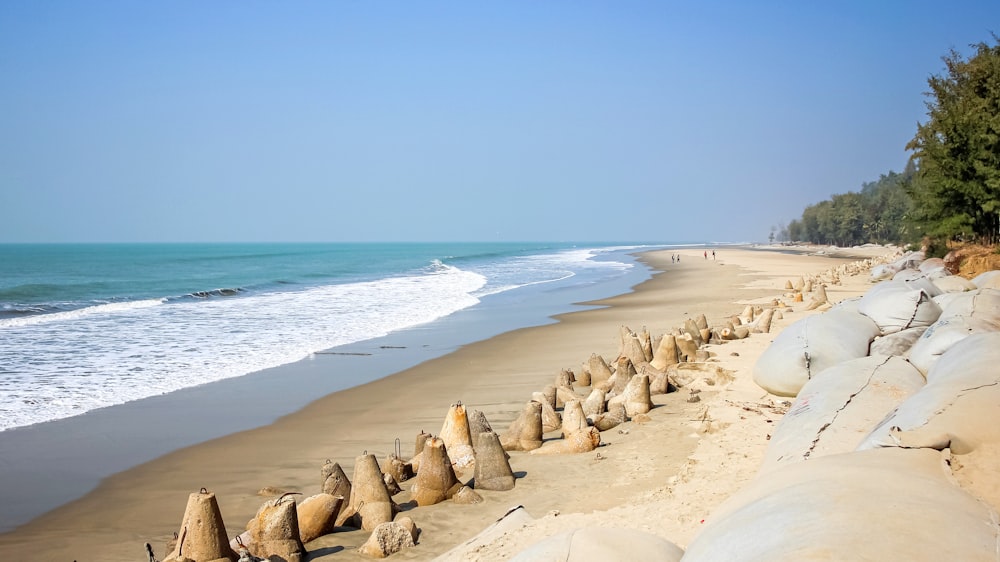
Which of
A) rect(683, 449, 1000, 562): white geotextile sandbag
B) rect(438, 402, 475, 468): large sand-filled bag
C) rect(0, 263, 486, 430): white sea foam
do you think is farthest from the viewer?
rect(0, 263, 486, 430): white sea foam

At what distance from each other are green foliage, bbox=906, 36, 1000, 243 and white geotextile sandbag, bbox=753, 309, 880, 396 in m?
16.2

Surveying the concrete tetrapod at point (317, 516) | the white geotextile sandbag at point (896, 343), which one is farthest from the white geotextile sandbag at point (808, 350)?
the concrete tetrapod at point (317, 516)

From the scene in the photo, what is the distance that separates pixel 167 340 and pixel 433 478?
1573 cm

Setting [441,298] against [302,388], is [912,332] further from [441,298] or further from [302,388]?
[441,298]

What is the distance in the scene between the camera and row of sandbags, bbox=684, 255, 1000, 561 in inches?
106

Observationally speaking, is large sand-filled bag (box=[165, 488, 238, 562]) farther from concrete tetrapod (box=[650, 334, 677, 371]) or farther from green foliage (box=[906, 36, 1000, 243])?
green foliage (box=[906, 36, 1000, 243])

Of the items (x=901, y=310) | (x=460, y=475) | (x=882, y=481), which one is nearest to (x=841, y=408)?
(x=882, y=481)

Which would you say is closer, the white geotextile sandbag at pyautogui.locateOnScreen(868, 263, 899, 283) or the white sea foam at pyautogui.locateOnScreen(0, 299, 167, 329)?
the white sea foam at pyautogui.locateOnScreen(0, 299, 167, 329)

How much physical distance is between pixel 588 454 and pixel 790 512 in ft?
18.0

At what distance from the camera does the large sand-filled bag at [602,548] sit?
3459mm

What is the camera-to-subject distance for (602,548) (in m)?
3.47

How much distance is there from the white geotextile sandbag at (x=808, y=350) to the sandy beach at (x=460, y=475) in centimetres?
31

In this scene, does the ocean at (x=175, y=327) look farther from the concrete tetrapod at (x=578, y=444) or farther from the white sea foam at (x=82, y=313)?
the concrete tetrapod at (x=578, y=444)

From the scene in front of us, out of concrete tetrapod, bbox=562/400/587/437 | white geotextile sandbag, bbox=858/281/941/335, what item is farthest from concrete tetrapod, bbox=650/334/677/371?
concrete tetrapod, bbox=562/400/587/437
